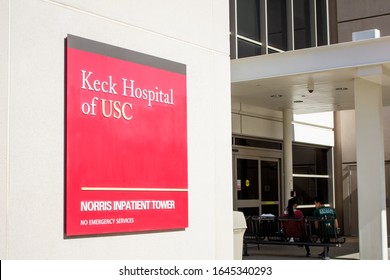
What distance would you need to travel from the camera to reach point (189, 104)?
8242mm

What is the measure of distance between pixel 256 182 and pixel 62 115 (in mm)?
14578

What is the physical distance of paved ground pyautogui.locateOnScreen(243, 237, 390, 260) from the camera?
1620 cm

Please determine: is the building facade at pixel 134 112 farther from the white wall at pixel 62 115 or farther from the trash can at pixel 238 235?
the trash can at pixel 238 235

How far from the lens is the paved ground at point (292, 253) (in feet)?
53.2

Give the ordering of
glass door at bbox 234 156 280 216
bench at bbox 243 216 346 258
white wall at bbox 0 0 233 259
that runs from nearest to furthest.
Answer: white wall at bbox 0 0 233 259
bench at bbox 243 216 346 258
glass door at bbox 234 156 280 216

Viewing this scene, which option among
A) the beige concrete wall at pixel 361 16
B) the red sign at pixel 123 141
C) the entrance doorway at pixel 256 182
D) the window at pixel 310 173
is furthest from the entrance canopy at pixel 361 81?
the beige concrete wall at pixel 361 16

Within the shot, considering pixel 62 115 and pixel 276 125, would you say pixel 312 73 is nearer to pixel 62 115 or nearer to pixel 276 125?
pixel 276 125

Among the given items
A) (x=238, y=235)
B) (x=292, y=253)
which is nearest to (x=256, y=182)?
(x=292, y=253)

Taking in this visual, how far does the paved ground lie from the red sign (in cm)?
877

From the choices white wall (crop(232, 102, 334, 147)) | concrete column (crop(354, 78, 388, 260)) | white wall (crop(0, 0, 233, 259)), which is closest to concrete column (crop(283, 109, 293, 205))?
white wall (crop(232, 102, 334, 147))

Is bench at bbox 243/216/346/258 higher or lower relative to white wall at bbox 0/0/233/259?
lower

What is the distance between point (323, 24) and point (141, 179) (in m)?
19.0

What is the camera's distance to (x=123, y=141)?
23.7ft

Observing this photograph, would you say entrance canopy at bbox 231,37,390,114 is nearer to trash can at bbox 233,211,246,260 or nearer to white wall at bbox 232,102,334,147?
white wall at bbox 232,102,334,147
